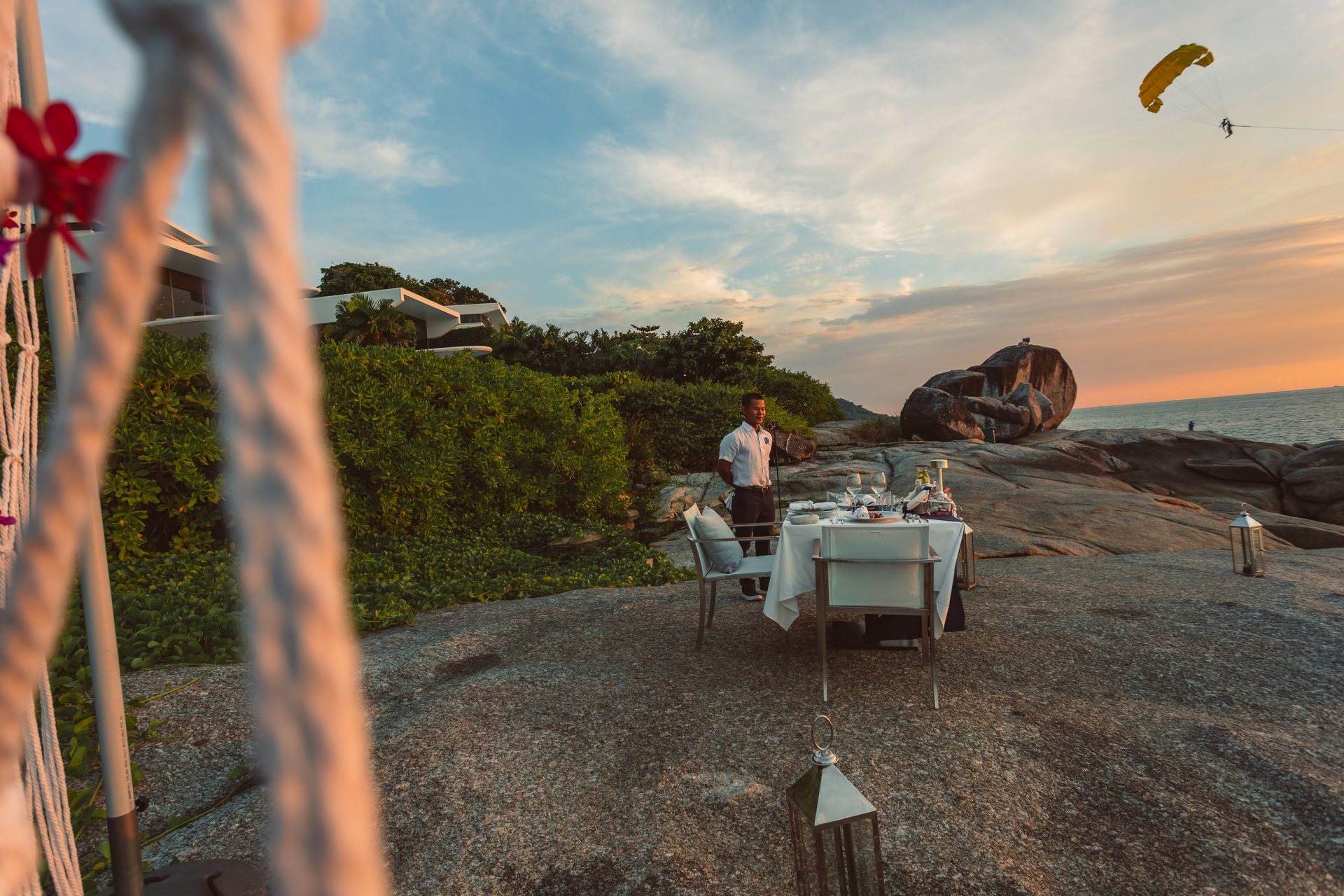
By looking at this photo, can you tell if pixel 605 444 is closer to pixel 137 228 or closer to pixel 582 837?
pixel 582 837

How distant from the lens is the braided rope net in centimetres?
22

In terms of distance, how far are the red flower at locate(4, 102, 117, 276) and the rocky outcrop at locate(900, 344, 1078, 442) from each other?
18332mm

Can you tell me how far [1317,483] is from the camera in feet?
47.3

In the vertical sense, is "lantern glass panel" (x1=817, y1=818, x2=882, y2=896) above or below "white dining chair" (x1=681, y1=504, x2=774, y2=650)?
below

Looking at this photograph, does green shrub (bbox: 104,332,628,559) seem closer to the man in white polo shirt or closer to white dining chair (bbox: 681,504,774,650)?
white dining chair (bbox: 681,504,774,650)

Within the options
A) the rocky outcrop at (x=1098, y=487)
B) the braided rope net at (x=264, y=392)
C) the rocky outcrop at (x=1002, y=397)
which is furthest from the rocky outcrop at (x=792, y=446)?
the braided rope net at (x=264, y=392)

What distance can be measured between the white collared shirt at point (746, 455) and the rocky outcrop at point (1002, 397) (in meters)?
12.2

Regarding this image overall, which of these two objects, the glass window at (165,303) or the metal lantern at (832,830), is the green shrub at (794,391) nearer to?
the metal lantern at (832,830)

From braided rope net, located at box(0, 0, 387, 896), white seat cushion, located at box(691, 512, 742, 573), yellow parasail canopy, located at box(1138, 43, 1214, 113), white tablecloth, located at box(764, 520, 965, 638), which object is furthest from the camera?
yellow parasail canopy, located at box(1138, 43, 1214, 113)

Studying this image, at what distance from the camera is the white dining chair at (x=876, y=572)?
4.22 meters

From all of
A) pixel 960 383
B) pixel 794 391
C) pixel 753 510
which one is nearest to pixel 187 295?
pixel 794 391

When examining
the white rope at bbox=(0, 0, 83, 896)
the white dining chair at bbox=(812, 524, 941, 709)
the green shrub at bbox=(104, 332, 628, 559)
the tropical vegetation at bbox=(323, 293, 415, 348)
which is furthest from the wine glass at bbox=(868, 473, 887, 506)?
the tropical vegetation at bbox=(323, 293, 415, 348)

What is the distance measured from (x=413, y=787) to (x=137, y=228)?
11.3 ft

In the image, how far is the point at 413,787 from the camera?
3.15 metres
